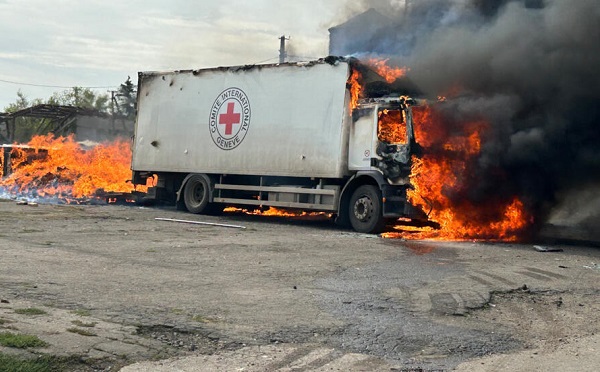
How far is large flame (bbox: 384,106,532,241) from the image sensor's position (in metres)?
13.5

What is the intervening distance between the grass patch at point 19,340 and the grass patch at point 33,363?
0.65ft

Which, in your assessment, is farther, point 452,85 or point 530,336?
point 452,85

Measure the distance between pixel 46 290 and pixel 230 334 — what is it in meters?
2.31

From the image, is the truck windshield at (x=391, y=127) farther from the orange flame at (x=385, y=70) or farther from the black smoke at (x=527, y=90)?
the orange flame at (x=385, y=70)

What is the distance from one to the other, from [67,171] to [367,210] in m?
12.4

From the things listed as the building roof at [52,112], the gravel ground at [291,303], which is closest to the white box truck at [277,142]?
the gravel ground at [291,303]

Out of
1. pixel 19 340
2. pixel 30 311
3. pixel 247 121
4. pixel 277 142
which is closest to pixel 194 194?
pixel 247 121

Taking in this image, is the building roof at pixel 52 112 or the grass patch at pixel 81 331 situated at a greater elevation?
the building roof at pixel 52 112

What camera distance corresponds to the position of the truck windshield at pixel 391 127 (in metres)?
13.9

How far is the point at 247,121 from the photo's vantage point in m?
17.0

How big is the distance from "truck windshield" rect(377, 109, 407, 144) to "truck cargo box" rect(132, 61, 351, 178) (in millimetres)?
987

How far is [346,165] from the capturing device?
48.9ft

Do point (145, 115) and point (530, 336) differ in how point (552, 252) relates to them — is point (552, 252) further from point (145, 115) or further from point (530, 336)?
point (145, 115)

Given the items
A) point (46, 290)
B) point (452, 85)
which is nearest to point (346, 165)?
point (452, 85)
